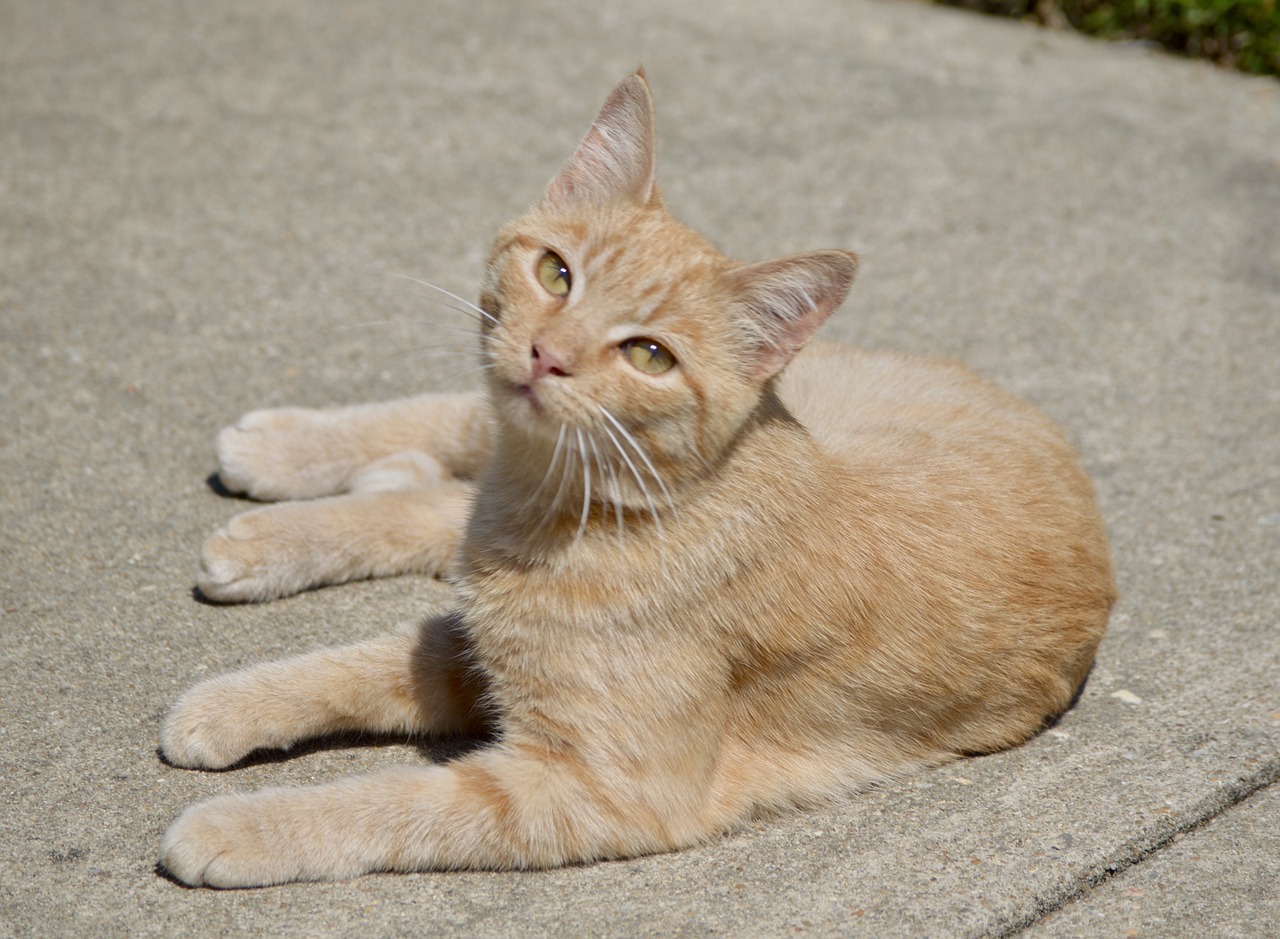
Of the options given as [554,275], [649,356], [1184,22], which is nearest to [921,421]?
[649,356]

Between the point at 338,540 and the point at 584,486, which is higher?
the point at 584,486

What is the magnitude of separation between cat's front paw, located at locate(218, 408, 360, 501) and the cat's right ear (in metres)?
1.19

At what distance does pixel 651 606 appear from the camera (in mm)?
2658

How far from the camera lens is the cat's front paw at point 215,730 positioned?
2.73 m

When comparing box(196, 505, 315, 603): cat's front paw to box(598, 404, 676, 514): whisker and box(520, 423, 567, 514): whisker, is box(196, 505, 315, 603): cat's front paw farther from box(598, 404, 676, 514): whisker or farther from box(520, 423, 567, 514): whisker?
box(598, 404, 676, 514): whisker

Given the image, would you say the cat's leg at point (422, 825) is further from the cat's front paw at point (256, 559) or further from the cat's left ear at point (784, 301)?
the cat's left ear at point (784, 301)

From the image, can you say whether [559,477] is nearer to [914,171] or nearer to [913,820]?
[913,820]

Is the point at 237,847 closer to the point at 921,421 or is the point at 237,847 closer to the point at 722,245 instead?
the point at 921,421

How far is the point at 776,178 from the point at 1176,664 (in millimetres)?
3092

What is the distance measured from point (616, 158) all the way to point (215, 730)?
1.55 m

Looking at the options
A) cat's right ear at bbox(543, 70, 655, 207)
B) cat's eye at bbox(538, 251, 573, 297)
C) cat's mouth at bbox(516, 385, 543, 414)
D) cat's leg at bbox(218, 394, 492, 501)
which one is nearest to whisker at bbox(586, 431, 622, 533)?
cat's mouth at bbox(516, 385, 543, 414)

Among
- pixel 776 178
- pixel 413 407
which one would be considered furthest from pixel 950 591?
pixel 776 178

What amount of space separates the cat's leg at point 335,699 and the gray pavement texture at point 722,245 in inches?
3.4

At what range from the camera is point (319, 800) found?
2.54m
